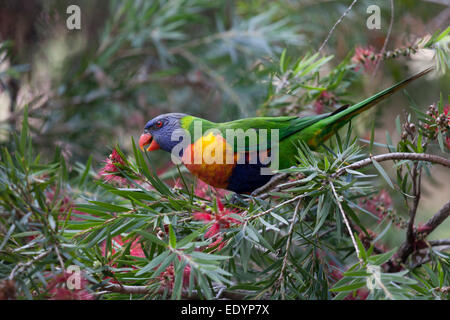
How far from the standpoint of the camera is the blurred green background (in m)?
Result: 2.19

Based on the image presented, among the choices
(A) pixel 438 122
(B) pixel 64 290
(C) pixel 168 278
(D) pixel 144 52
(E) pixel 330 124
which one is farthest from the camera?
(D) pixel 144 52

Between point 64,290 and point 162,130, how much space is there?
936 mm

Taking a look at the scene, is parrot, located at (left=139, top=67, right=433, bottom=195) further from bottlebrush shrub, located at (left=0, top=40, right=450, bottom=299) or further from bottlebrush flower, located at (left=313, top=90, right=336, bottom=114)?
bottlebrush shrub, located at (left=0, top=40, right=450, bottom=299)

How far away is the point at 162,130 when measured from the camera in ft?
5.36

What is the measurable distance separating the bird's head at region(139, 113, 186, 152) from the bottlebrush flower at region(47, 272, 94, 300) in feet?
2.77

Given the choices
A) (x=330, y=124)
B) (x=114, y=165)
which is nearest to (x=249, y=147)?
(x=330, y=124)

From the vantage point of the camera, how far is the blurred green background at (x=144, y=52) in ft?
7.18

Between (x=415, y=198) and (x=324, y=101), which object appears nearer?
(x=415, y=198)

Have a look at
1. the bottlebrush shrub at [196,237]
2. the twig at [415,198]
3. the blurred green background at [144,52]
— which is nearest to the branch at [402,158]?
the bottlebrush shrub at [196,237]

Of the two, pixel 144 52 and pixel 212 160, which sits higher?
pixel 144 52

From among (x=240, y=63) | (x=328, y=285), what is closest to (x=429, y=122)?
(x=328, y=285)

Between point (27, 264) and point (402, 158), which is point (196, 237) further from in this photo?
point (402, 158)

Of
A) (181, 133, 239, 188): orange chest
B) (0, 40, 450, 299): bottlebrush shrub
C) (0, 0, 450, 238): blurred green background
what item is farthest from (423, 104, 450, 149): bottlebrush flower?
(0, 0, 450, 238): blurred green background
